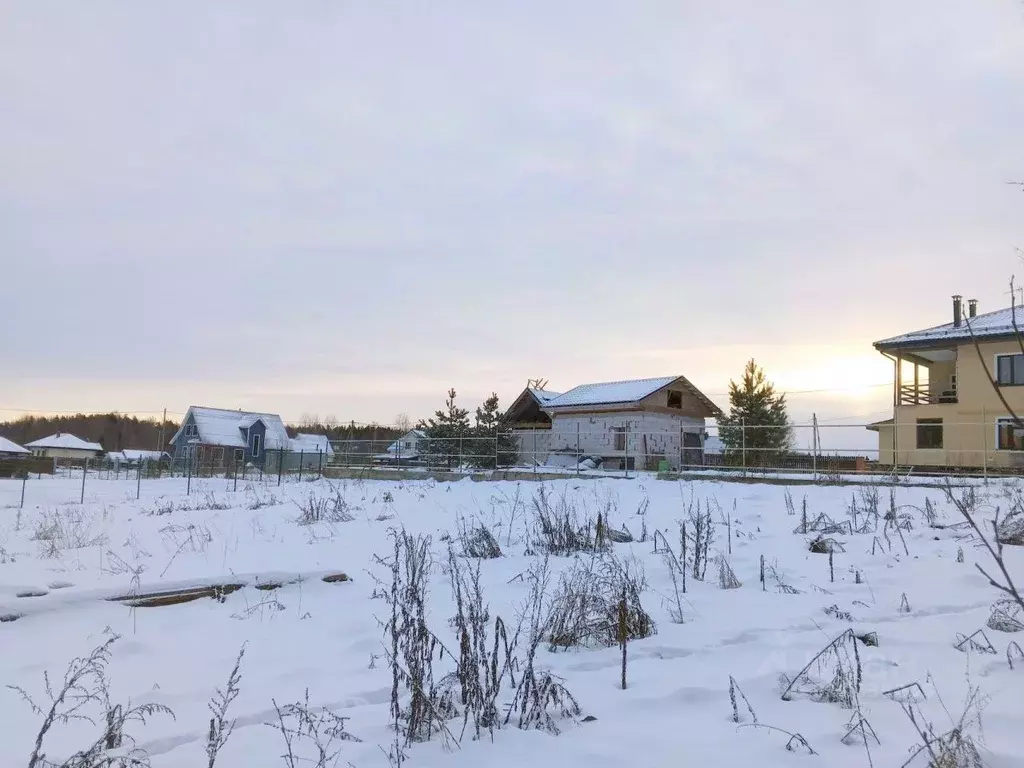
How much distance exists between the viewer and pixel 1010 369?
74.1 feet

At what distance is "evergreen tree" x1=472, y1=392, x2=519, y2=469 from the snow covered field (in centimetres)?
1791

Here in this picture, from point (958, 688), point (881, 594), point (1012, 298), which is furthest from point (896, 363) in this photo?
point (1012, 298)

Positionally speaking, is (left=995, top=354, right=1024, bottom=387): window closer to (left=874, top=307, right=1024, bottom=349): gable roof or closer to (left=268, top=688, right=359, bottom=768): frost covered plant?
(left=874, top=307, right=1024, bottom=349): gable roof

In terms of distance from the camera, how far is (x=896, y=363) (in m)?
25.1

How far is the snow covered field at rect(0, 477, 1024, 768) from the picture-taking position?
292 centimetres

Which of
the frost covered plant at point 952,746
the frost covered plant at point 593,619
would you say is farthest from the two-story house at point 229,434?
the frost covered plant at point 952,746

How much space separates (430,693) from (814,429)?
50.8 feet

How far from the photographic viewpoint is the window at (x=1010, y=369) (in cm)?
2214

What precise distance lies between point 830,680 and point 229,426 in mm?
49642

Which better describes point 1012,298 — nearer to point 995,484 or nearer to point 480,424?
point 995,484

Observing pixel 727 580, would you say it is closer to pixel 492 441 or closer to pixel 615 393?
pixel 492 441

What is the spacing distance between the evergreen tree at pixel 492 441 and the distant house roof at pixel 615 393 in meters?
3.57

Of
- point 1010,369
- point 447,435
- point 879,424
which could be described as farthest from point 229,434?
point 1010,369

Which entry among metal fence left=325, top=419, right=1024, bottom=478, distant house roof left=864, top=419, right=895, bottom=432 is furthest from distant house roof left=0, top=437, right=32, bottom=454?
distant house roof left=864, top=419, right=895, bottom=432
